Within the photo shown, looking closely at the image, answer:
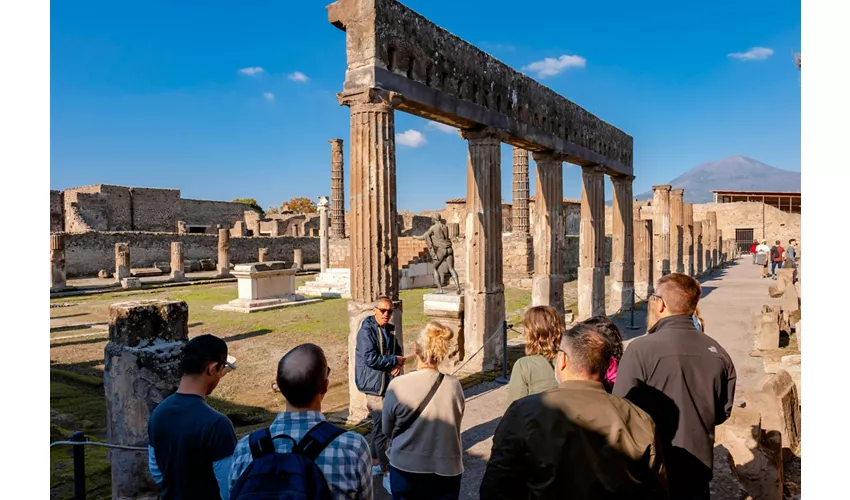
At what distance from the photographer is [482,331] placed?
813 cm

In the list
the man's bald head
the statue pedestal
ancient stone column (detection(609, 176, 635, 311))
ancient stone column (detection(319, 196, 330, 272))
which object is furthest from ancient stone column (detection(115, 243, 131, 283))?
the man's bald head

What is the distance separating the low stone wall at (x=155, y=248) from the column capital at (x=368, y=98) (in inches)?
990

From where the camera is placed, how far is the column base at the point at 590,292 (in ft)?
40.5

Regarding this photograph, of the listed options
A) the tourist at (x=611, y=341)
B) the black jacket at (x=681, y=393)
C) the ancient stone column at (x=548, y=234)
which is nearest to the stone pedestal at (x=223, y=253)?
the ancient stone column at (x=548, y=234)

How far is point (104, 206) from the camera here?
33.9m

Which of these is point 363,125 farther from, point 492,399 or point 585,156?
point 585,156

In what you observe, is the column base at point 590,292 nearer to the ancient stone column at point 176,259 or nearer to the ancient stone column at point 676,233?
the ancient stone column at point 676,233

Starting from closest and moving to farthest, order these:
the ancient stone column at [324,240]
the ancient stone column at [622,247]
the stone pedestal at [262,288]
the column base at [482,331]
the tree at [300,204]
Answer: the column base at [482,331] → the ancient stone column at [622,247] → the stone pedestal at [262,288] → the ancient stone column at [324,240] → the tree at [300,204]

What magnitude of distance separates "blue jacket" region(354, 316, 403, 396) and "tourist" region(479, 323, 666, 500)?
7.80 ft

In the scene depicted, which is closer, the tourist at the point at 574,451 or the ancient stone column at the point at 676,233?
the tourist at the point at 574,451

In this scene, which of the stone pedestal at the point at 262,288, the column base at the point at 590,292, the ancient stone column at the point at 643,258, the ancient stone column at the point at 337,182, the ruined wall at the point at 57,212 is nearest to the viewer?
the column base at the point at 590,292

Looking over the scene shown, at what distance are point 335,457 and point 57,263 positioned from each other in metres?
23.3

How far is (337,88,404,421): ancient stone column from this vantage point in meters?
6.17

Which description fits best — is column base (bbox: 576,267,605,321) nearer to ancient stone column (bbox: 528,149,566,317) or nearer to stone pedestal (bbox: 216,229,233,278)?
ancient stone column (bbox: 528,149,566,317)
